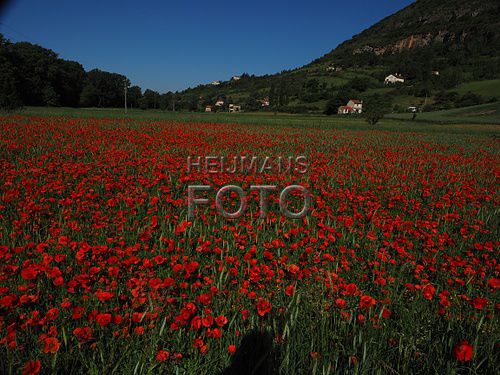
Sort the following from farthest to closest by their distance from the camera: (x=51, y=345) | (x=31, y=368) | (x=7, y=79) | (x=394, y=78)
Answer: (x=394, y=78)
(x=7, y=79)
(x=51, y=345)
(x=31, y=368)

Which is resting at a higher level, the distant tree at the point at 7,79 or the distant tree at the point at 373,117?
the distant tree at the point at 7,79

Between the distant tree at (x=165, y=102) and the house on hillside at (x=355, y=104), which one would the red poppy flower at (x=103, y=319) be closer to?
the house on hillside at (x=355, y=104)

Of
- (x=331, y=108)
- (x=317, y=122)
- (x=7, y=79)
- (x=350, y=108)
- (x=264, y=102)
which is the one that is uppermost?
(x=7, y=79)

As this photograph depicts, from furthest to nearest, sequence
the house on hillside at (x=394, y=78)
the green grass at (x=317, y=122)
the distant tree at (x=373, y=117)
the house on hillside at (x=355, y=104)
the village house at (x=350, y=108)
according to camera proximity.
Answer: the house on hillside at (x=394, y=78)
the house on hillside at (x=355, y=104)
the village house at (x=350, y=108)
the distant tree at (x=373, y=117)
the green grass at (x=317, y=122)

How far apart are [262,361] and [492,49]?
204 metres

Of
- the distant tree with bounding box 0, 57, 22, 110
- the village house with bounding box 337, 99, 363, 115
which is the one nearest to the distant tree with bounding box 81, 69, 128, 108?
the distant tree with bounding box 0, 57, 22, 110

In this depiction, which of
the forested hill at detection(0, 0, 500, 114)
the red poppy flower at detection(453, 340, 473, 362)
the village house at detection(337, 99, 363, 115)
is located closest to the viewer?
the red poppy flower at detection(453, 340, 473, 362)

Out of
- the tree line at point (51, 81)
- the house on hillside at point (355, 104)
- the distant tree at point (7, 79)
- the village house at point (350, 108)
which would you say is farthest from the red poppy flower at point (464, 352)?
the house on hillside at point (355, 104)

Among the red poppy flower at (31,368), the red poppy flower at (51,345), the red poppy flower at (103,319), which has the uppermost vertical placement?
the red poppy flower at (31,368)

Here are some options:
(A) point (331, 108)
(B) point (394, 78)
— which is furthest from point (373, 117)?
(B) point (394, 78)

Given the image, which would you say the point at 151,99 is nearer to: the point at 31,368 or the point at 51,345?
the point at 51,345

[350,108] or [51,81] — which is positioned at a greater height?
[51,81]

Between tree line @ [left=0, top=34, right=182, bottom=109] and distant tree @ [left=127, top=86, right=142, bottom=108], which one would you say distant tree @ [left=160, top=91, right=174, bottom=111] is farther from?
distant tree @ [left=127, top=86, right=142, bottom=108]

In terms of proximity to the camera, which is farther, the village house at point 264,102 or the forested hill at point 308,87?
the village house at point 264,102
